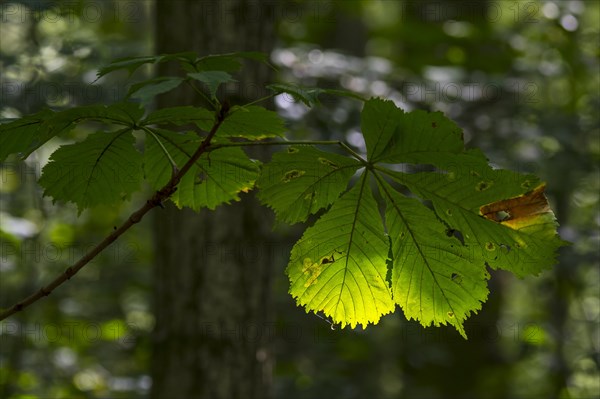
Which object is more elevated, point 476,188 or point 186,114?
point 186,114

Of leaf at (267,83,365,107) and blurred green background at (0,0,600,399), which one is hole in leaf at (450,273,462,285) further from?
blurred green background at (0,0,600,399)

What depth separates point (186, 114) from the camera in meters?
0.92

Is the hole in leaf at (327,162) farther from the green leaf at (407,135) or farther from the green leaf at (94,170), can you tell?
the green leaf at (94,170)

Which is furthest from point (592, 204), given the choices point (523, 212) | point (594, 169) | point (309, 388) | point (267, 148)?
point (523, 212)

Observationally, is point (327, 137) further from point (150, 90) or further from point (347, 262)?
point (150, 90)

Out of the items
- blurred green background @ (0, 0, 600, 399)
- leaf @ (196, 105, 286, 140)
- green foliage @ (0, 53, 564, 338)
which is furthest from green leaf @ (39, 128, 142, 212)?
blurred green background @ (0, 0, 600, 399)

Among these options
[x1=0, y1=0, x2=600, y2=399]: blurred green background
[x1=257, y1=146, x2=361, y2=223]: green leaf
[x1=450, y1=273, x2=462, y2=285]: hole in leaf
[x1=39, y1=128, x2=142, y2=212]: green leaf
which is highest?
[x1=0, y1=0, x2=600, y2=399]: blurred green background

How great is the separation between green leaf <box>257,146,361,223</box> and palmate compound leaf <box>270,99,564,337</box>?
25 millimetres

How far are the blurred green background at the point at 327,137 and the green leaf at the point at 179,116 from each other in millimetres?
1647

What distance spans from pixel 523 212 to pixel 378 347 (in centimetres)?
487

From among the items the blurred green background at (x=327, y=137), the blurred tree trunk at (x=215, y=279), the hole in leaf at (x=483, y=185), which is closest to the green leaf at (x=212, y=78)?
the hole in leaf at (x=483, y=185)

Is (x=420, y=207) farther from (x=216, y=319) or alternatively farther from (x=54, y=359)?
(x=54, y=359)

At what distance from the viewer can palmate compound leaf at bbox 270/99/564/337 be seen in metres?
0.89

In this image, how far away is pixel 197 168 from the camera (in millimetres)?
1011
